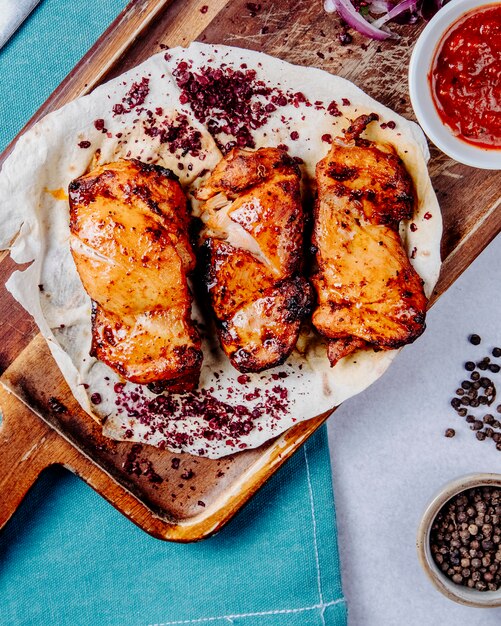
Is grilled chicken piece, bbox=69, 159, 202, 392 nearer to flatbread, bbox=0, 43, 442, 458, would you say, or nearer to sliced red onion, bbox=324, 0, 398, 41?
flatbread, bbox=0, 43, 442, 458

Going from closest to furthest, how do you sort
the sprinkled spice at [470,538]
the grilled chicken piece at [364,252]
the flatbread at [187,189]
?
the grilled chicken piece at [364,252] → the flatbread at [187,189] → the sprinkled spice at [470,538]

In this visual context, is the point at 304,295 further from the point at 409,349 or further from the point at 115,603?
the point at 115,603

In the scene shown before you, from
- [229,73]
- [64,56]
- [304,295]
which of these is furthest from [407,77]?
[64,56]

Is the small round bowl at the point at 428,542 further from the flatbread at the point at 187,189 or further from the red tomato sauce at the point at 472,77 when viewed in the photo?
the red tomato sauce at the point at 472,77

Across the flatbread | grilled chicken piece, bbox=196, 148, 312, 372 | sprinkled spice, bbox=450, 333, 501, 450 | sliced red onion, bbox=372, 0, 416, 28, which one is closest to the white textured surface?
sprinkled spice, bbox=450, 333, 501, 450

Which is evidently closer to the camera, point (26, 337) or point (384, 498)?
point (26, 337)

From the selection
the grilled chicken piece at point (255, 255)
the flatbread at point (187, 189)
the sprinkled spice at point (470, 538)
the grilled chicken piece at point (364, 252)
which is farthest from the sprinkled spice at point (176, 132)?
the sprinkled spice at point (470, 538)
